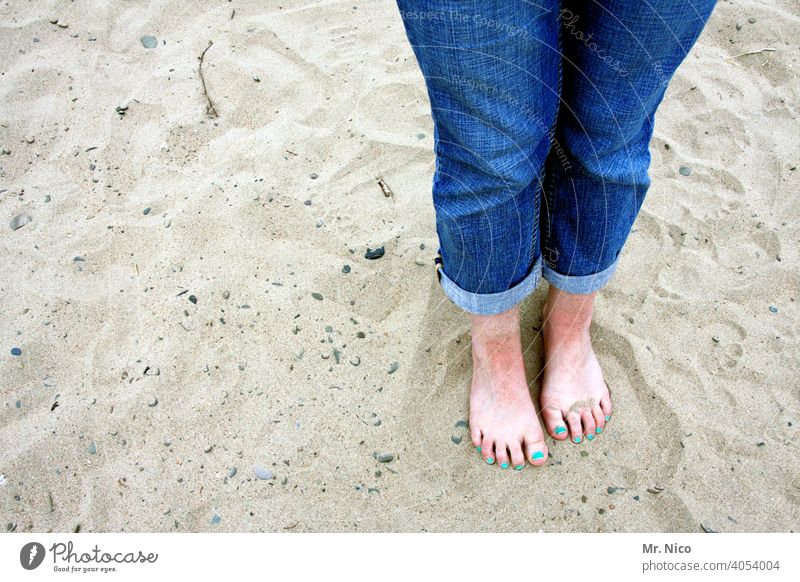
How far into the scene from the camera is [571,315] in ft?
4.43

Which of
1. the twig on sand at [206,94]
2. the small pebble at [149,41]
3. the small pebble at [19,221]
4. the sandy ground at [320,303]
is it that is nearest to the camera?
the sandy ground at [320,303]

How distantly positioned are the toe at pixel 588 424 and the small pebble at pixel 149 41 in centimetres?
196

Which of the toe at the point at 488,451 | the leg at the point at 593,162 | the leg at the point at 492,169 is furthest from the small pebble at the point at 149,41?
the toe at the point at 488,451

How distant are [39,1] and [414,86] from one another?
156 cm

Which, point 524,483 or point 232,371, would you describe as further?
point 232,371

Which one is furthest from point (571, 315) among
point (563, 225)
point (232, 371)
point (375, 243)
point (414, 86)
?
point (414, 86)

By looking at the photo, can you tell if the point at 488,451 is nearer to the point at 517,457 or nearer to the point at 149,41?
the point at 517,457

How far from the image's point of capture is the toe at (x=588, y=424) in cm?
134

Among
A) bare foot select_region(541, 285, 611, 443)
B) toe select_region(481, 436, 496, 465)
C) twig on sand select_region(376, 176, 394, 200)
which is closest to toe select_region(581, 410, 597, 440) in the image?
bare foot select_region(541, 285, 611, 443)

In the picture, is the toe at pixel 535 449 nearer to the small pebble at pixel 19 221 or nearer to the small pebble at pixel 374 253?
the small pebble at pixel 374 253

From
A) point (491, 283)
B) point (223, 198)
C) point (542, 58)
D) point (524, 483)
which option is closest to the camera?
point (542, 58)

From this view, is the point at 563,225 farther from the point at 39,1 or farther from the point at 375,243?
the point at 39,1

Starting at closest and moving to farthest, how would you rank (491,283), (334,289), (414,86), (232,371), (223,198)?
(491,283)
(232,371)
(334,289)
(223,198)
(414,86)

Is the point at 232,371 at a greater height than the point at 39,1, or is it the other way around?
the point at 39,1
